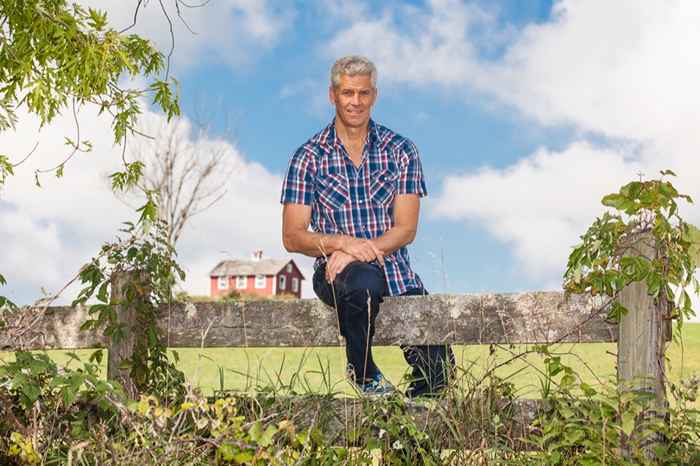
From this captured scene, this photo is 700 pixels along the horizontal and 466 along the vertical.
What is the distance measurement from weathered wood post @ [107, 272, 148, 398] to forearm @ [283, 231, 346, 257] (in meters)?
1.01

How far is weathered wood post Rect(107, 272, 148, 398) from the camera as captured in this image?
16.9ft

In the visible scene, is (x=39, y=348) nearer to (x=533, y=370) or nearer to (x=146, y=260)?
(x=146, y=260)

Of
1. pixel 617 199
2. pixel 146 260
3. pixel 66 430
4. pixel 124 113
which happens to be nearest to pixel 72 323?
pixel 146 260

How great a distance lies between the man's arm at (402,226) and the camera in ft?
16.5

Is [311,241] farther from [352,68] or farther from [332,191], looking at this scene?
[352,68]

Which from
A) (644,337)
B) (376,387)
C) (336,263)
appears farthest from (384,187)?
(644,337)

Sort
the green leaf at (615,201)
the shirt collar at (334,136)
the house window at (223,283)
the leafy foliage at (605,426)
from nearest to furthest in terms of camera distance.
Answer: the leafy foliage at (605,426) → the green leaf at (615,201) → the shirt collar at (334,136) → the house window at (223,283)

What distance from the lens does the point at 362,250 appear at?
16.1 ft

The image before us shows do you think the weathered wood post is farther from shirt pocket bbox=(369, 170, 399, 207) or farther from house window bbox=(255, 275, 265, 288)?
house window bbox=(255, 275, 265, 288)

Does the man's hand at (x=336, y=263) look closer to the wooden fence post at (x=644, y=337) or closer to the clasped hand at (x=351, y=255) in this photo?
the clasped hand at (x=351, y=255)

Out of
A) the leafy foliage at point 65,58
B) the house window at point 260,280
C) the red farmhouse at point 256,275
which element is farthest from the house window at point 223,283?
the leafy foliage at point 65,58

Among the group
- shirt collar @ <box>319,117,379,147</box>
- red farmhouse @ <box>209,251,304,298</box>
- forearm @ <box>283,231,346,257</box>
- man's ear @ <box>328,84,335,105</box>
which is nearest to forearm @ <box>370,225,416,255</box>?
forearm @ <box>283,231,346,257</box>

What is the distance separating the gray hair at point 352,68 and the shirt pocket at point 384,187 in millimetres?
621

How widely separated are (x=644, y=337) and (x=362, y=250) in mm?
1748
